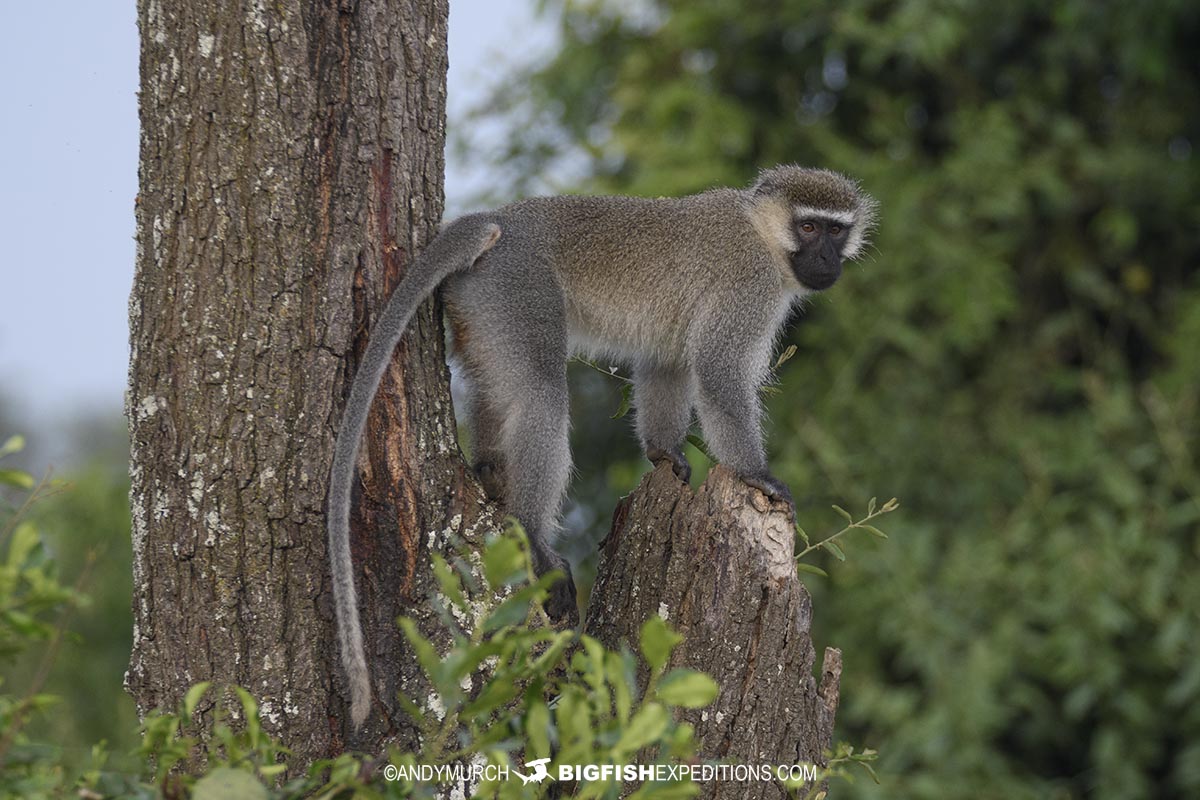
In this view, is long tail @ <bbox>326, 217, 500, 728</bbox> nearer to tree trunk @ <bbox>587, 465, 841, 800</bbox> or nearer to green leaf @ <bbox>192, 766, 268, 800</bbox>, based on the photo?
tree trunk @ <bbox>587, 465, 841, 800</bbox>

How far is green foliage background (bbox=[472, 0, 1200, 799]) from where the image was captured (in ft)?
21.2

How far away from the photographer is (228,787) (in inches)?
75.8

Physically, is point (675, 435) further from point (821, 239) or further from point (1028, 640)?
point (1028, 640)

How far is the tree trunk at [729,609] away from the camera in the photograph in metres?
3.24

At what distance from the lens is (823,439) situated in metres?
6.70

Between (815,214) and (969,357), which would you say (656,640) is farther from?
(969,357)

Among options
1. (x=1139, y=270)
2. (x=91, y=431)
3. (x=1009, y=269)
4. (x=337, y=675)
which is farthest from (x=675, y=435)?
(x=91, y=431)

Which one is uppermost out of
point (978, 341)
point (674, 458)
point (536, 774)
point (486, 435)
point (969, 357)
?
point (536, 774)

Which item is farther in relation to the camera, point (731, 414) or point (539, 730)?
point (731, 414)

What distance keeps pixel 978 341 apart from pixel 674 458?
10.6 feet

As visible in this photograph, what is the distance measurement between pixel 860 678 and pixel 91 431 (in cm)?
482

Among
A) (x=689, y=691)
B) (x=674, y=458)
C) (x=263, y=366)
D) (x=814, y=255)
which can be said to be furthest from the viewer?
(x=814, y=255)

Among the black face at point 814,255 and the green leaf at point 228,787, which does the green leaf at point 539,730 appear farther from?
the black face at point 814,255

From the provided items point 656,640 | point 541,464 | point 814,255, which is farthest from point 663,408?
point 656,640
